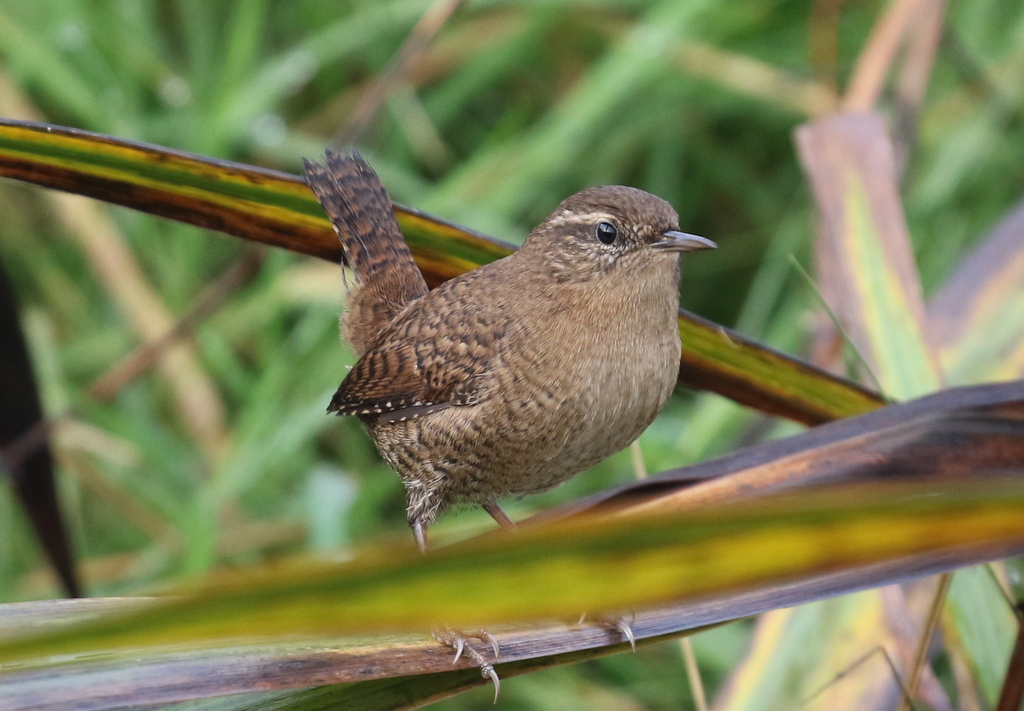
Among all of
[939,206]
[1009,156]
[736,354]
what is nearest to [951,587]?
[736,354]

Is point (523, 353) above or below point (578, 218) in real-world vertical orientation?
below

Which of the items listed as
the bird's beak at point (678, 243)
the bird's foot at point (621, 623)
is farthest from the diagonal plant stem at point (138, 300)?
the bird's foot at point (621, 623)

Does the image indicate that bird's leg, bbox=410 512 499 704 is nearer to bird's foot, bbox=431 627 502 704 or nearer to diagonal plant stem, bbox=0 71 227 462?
bird's foot, bbox=431 627 502 704

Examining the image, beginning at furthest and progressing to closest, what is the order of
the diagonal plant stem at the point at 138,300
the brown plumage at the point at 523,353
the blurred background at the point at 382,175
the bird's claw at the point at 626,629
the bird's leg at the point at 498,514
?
the diagonal plant stem at the point at 138,300 < the blurred background at the point at 382,175 < the bird's leg at the point at 498,514 < the brown plumage at the point at 523,353 < the bird's claw at the point at 626,629

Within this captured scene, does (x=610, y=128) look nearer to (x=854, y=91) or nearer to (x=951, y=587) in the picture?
(x=854, y=91)

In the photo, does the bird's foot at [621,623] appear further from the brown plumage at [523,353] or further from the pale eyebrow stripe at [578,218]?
the pale eyebrow stripe at [578,218]

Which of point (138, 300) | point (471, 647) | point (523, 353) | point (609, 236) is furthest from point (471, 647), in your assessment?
point (138, 300)

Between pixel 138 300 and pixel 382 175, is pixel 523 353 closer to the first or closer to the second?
pixel 382 175

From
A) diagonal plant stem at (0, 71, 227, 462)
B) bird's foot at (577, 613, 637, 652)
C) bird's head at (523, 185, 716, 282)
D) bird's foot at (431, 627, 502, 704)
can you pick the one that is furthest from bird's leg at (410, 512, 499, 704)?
diagonal plant stem at (0, 71, 227, 462)
